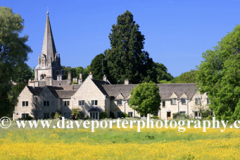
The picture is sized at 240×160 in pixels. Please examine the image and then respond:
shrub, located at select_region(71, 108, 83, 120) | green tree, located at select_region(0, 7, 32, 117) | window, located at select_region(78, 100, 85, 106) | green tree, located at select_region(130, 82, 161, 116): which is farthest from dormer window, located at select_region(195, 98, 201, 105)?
green tree, located at select_region(0, 7, 32, 117)

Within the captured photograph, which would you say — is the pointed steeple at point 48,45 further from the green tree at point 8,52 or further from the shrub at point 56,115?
the green tree at point 8,52

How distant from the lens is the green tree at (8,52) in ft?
178

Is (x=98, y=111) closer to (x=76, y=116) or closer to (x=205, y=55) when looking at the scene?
(x=76, y=116)

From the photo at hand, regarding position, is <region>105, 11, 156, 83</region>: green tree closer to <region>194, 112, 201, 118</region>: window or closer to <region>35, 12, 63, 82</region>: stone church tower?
<region>194, 112, 201, 118</region>: window

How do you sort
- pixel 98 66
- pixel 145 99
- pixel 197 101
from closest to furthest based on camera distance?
1. pixel 145 99
2. pixel 197 101
3. pixel 98 66

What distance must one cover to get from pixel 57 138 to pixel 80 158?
43.4 feet

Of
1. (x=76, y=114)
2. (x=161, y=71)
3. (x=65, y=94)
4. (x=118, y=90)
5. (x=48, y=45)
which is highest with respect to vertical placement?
(x=48, y=45)

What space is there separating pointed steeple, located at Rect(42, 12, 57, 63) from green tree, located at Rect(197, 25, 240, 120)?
96383 millimetres

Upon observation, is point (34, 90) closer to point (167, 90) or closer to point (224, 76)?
point (167, 90)

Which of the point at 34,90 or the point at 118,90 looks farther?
the point at 118,90

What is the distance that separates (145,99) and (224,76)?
20645 mm

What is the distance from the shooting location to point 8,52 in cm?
5578

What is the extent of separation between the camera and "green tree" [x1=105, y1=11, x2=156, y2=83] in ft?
323

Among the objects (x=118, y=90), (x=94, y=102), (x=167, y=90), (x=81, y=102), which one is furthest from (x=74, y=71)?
(x=167, y=90)
